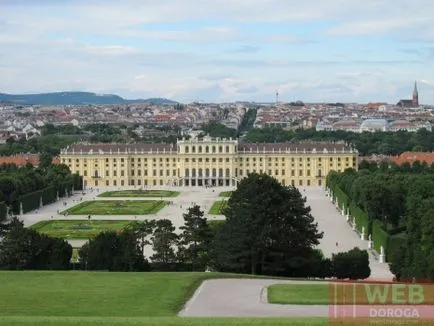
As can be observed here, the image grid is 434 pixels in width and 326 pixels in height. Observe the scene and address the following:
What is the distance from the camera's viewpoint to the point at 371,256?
119 ft

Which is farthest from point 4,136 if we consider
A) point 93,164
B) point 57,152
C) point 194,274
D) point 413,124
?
point 194,274

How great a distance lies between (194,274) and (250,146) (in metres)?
63.0

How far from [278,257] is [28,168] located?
46635mm

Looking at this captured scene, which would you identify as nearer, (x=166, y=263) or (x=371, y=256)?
(x=166, y=263)

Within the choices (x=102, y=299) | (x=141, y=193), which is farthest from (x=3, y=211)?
(x=102, y=299)

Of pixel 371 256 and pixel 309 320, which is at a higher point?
pixel 309 320

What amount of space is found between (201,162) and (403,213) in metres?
43.9

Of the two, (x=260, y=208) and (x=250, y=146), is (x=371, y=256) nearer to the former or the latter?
(x=260, y=208)

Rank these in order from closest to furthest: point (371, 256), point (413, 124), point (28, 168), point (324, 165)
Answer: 1. point (371, 256)
2. point (28, 168)
3. point (324, 165)
4. point (413, 124)

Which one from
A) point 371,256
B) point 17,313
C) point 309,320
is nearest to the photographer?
point 309,320

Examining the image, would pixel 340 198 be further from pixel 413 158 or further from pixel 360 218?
pixel 413 158

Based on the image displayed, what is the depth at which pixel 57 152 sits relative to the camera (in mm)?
99562

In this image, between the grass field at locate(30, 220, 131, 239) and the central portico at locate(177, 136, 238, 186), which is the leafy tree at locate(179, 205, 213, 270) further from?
the central portico at locate(177, 136, 238, 186)

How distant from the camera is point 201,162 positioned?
275 ft
